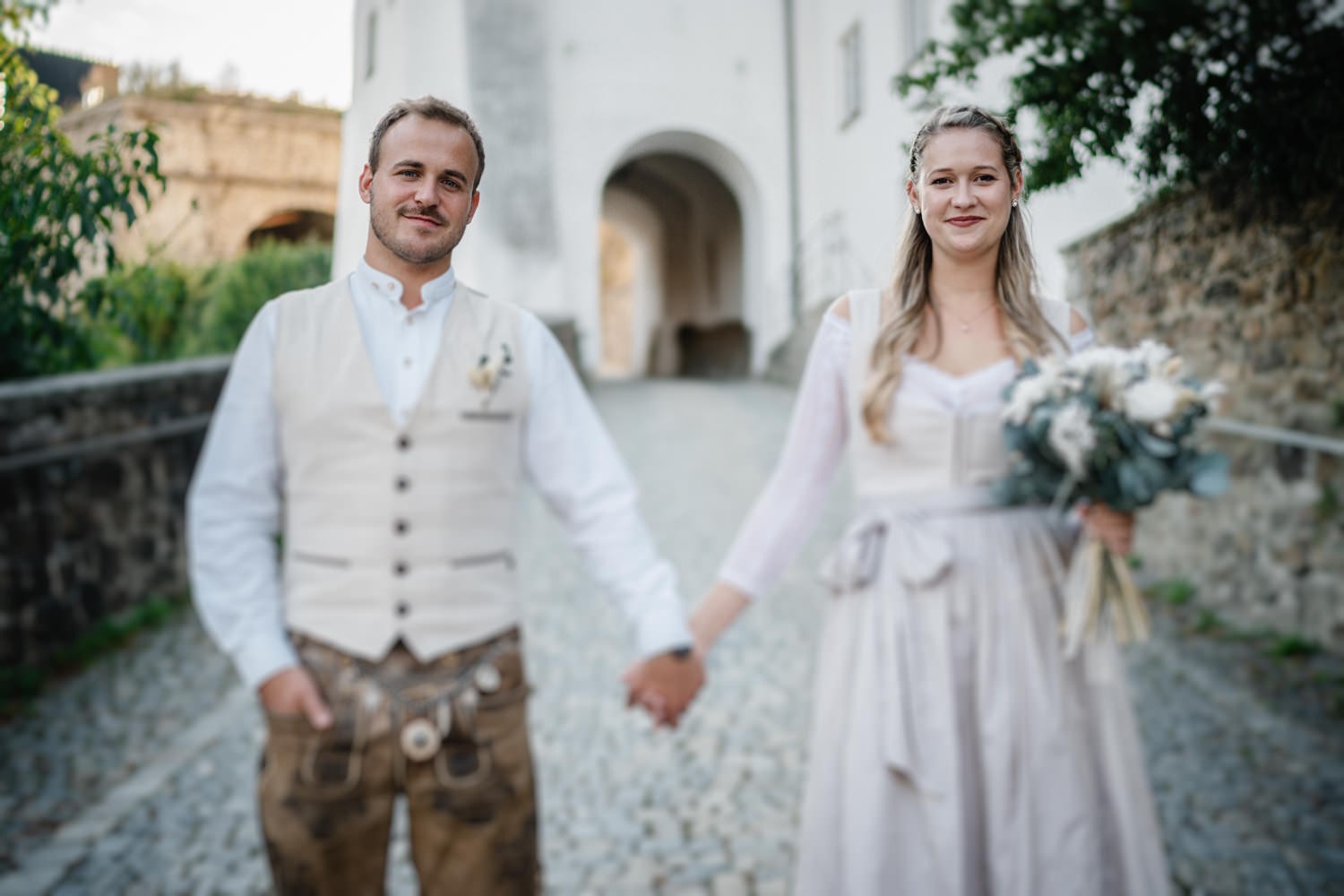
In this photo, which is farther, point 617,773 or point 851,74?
point 851,74

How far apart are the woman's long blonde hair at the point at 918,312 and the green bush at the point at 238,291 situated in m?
4.40

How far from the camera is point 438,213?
1303 millimetres

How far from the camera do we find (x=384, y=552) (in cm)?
152

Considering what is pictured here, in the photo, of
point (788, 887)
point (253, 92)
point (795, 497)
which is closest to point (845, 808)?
point (795, 497)

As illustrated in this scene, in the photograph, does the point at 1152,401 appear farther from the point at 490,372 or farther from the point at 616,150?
the point at 616,150

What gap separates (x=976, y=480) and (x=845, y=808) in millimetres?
720

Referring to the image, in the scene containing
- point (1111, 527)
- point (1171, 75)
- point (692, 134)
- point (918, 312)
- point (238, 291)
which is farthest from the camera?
point (692, 134)

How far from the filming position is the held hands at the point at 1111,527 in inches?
72.1

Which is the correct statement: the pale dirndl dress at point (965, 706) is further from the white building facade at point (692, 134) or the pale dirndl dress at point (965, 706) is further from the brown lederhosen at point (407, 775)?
the brown lederhosen at point (407, 775)

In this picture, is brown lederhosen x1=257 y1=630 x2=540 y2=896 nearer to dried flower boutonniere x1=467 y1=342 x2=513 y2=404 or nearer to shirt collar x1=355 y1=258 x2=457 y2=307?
dried flower boutonniere x1=467 y1=342 x2=513 y2=404

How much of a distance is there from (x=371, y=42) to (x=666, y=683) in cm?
119

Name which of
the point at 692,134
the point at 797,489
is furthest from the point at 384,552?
the point at 692,134

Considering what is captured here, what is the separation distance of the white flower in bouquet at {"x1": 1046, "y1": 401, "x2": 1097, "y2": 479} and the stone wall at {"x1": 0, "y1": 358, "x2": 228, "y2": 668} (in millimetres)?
4983

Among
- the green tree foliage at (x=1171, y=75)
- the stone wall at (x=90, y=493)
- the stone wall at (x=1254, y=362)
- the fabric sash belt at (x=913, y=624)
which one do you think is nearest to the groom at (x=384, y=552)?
the fabric sash belt at (x=913, y=624)
